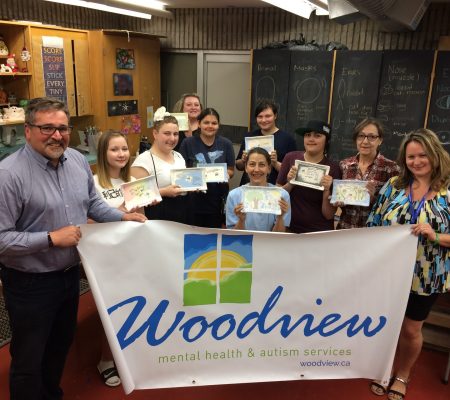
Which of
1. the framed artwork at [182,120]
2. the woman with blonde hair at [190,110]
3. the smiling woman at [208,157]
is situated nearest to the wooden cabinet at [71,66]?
the woman with blonde hair at [190,110]

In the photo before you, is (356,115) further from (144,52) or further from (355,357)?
(355,357)

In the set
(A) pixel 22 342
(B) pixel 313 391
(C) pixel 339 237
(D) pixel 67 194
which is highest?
(D) pixel 67 194

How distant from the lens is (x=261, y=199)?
2434 mm

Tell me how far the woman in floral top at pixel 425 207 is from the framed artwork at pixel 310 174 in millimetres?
465

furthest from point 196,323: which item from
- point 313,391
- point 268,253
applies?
point 313,391

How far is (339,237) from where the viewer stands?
2.05 m

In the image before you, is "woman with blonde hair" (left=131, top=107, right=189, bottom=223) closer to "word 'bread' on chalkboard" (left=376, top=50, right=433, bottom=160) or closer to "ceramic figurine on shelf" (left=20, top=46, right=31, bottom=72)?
"ceramic figurine on shelf" (left=20, top=46, right=31, bottom=72)

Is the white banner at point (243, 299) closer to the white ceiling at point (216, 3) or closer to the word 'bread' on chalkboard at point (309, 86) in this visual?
the word 'bread' on chalkboard at point (309, 86)

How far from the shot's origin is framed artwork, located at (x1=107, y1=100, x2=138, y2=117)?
588 centimetres

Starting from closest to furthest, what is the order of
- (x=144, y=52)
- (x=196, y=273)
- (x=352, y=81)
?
(x=196, y=273)
(x=352, y=81)
(x=144, y=52)

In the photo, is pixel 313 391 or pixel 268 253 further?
pixel 313 391

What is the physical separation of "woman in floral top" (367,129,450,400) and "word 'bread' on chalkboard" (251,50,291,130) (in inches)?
147

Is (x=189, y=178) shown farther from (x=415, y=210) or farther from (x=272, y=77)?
(x=272, y=77)

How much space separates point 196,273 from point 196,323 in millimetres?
265
